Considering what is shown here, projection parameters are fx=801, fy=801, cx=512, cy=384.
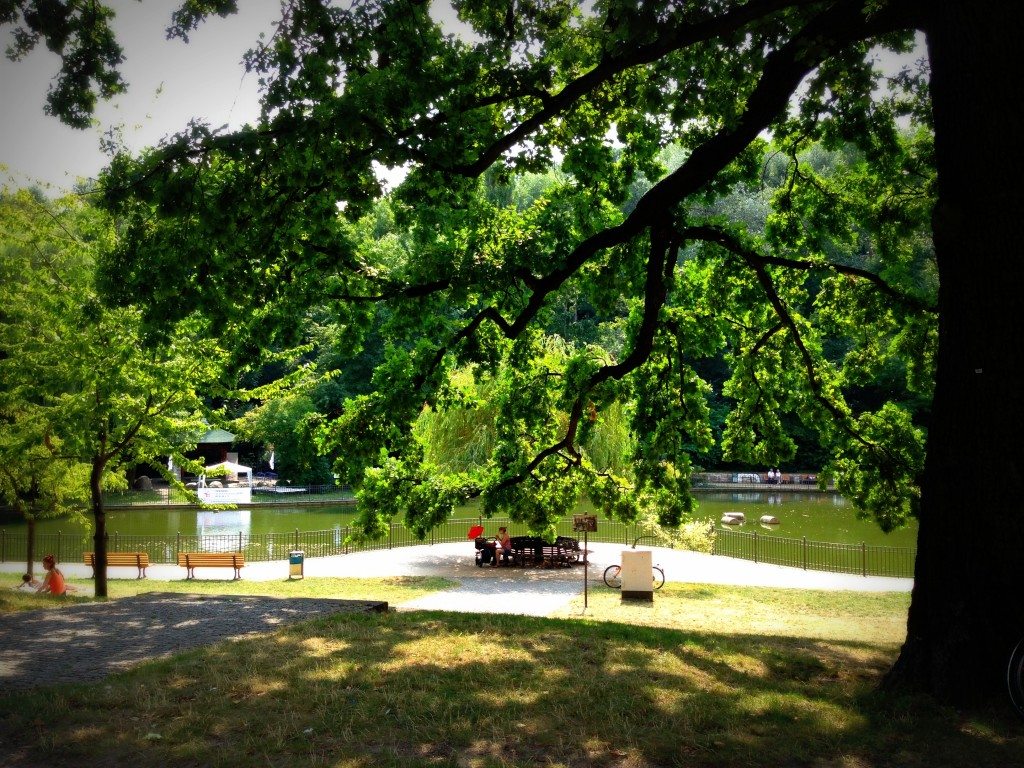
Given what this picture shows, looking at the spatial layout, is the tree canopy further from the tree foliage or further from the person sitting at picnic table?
the person sitting at picnic table

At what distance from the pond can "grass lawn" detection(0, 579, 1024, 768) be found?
22.9 metres

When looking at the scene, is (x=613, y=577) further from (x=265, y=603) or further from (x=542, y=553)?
(x=265, y=603)

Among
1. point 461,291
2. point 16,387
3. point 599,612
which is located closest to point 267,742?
point 461,291

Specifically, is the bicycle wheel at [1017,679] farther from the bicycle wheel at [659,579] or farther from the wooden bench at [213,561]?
the wooden bench at [213,561]

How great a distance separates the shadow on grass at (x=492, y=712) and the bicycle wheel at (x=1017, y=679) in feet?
0.74

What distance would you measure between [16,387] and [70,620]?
9574 mm

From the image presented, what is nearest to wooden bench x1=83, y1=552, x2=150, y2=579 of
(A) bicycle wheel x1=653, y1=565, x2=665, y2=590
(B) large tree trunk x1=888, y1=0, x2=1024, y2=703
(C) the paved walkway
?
(C) the paved walkway

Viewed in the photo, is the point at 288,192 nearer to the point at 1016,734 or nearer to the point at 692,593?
the point at 1016,734

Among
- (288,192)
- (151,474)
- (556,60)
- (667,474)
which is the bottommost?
(151,474)

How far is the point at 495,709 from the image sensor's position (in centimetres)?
625

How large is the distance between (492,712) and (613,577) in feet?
49.5

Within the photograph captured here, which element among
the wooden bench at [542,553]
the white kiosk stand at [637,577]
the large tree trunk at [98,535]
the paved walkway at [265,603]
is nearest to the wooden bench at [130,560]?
the paved walkway at [265,603]

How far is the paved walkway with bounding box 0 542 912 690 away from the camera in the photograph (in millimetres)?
8734

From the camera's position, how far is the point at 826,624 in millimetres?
14391
